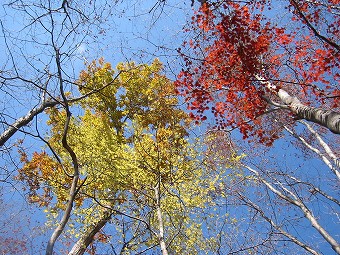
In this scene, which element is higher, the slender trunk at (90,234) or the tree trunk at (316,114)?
the slender trunk at (90,234)

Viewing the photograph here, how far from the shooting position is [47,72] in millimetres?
3832

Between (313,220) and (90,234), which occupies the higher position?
(90,234)

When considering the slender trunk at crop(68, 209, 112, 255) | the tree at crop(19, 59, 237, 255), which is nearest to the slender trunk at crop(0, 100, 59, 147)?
the tree at crop(19, 59, 237, 255)

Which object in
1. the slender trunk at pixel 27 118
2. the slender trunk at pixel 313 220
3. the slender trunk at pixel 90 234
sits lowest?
the slender trunk at pixel 313 220

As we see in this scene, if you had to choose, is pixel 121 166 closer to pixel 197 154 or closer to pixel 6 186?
pixel 197 154

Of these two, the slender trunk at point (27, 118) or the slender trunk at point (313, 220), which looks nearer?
the slender trunk at point (27, 118)

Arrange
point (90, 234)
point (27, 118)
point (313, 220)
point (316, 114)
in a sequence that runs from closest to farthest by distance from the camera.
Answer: point (316, 114), point (27, 118), point (313, 220), point (90, 234)

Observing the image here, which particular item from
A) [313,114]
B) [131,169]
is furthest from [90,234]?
[313,114]

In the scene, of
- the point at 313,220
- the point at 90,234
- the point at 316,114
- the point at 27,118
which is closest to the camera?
the point at 316,114

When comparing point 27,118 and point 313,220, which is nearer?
point 27,118

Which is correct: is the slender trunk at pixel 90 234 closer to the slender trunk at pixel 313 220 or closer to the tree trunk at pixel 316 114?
the slender trunk at pixel 313 220

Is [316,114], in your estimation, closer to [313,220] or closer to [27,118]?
[313,220]

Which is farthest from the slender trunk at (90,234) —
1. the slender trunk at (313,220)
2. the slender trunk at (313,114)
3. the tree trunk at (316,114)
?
the tree trunk at (316,114)

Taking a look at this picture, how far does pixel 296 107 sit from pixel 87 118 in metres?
10.6
